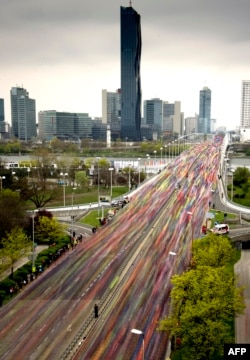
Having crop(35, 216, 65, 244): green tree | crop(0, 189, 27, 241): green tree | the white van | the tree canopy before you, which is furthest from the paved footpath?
crop(0, 189, 27, 241): green tree

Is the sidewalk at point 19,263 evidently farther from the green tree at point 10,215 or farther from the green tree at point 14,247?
the green tree at point 10,215

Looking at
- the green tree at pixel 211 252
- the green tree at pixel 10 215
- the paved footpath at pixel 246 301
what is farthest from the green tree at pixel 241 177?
the green tree at pixel 211 252

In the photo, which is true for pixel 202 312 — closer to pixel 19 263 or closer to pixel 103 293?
pixel 103 293

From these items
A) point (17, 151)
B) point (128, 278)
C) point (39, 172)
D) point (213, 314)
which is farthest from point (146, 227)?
point (17, 151)

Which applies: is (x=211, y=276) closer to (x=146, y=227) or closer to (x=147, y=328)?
(x=147, y=328)

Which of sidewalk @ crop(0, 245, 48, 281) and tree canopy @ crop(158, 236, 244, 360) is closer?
tree canopy @ crop(158, 236, 244, 360)

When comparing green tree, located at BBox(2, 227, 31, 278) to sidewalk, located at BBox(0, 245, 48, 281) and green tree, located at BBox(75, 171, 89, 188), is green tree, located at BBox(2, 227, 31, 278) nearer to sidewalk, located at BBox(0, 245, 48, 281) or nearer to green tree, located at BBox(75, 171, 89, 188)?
sidewalk, located at BBox(0, 245, 48, 281)

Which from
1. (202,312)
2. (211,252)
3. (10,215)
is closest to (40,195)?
(10,215)
